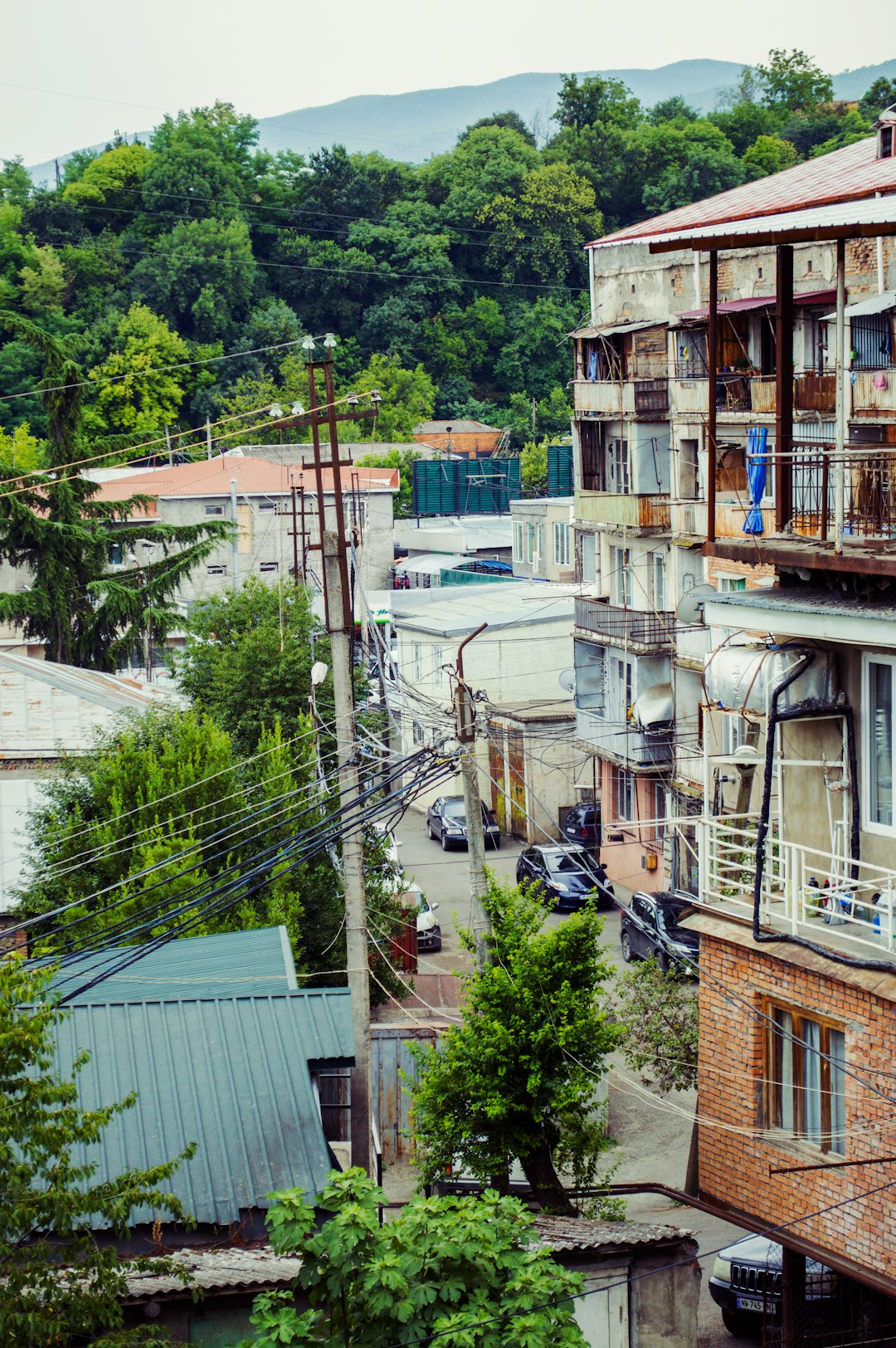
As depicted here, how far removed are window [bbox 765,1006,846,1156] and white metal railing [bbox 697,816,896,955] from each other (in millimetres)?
725

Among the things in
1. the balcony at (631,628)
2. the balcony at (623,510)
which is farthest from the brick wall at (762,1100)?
the balcony at (623,510)

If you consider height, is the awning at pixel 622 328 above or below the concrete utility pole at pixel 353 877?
above

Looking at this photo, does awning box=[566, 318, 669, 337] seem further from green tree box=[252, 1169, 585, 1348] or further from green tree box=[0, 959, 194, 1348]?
green tree box=[252, 1169, 585, 1348]

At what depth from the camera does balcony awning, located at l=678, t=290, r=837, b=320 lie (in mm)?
25781

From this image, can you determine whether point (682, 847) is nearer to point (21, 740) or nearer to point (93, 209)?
point (21, 740)

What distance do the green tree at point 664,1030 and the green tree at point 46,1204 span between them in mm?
8633

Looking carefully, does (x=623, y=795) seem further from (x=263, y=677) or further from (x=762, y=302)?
(x=762, y=302)

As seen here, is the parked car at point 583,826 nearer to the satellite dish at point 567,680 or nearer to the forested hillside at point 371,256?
the satellite dish at point 567,680

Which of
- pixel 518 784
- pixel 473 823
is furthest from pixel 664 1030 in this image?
pixel 518 784

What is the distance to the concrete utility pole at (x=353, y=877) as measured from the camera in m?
15.1

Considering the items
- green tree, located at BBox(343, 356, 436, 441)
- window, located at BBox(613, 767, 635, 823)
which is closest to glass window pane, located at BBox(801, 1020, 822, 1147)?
window, located at BBox(613, 767, 635, 823)

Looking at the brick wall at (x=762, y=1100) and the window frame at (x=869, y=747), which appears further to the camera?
the window frame at (x=869, y=747)

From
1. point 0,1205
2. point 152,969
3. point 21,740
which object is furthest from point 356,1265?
point 21,740

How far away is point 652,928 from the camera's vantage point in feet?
91.9
